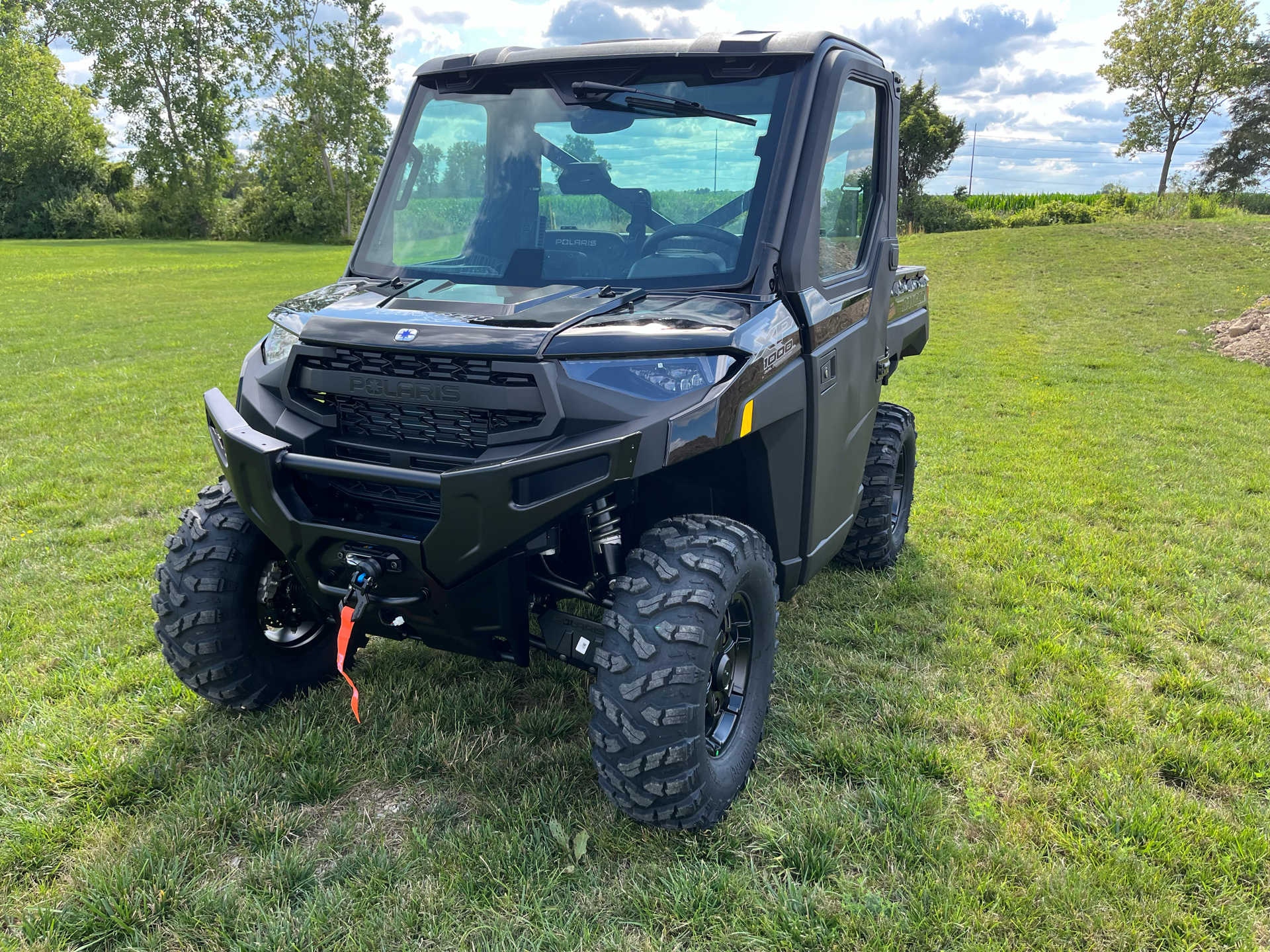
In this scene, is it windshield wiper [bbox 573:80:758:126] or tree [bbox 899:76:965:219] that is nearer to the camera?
windshield wiper [bbox 573:80:758:126]

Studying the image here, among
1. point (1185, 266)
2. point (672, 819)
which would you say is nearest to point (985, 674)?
point (672, 819)

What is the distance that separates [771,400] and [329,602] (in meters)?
1.52

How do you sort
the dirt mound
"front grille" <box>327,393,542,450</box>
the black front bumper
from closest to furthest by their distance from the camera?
the black front bumper → "front grille" <box>327,393,542,450</box> → the dirt mound

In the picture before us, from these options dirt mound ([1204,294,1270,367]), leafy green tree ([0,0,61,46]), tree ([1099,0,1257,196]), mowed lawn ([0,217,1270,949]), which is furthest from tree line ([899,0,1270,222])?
leafy green tree ([0,0,61,46])

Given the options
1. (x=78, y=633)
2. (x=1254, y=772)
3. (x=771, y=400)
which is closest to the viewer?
(x=771, y=400)

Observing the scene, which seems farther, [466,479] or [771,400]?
[771,400]

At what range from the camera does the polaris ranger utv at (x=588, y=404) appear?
2.43m

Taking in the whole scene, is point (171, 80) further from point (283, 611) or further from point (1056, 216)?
point (283, 611)

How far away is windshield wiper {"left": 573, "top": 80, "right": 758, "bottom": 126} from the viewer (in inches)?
115

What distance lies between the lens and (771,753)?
123 inches

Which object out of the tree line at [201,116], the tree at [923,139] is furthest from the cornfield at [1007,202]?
the tree line at [201,116]

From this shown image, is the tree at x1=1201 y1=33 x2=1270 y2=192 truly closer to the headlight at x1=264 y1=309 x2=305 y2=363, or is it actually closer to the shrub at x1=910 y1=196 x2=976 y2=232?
the shrub at x1=910 y1=196 x2=976 y2=232

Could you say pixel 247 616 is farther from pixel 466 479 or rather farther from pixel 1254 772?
pixel 1254 772

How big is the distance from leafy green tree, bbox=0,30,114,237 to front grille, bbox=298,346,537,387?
167ft
